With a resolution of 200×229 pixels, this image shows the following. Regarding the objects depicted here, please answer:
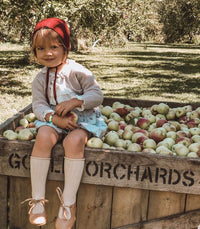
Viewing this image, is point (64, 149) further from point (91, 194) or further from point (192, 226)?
point (192, 226)

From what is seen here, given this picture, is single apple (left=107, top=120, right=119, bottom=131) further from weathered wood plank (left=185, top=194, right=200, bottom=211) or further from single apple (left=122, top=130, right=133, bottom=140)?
weathered wood plank (left=185, top=194, right=200, bottom=211)

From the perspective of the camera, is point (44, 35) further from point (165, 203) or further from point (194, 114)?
point (194, 114)

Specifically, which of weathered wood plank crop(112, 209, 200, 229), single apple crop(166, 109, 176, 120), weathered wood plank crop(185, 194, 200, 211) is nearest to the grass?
single apple crop(166, 109, 176, 120)

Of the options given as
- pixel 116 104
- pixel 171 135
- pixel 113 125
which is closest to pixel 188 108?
pixel 116 104

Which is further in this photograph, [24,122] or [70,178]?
[24,122]

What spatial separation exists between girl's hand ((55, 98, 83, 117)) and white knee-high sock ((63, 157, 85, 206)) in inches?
15.8

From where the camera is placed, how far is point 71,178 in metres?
2.32

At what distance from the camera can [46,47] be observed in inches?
102

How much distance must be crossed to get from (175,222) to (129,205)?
0.34m

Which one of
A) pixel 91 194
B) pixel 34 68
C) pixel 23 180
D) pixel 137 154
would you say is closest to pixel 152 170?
pixel 137 154

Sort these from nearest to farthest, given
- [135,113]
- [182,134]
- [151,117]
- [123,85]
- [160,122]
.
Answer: [182,134]
[160,122]
[151,117]
[135,113]
[123,85]

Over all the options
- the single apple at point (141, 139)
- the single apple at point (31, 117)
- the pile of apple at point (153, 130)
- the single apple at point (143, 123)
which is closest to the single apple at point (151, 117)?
the pile of apple at point (153, 130)

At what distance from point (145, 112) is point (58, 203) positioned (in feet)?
5.86

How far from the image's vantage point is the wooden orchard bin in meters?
2.32
